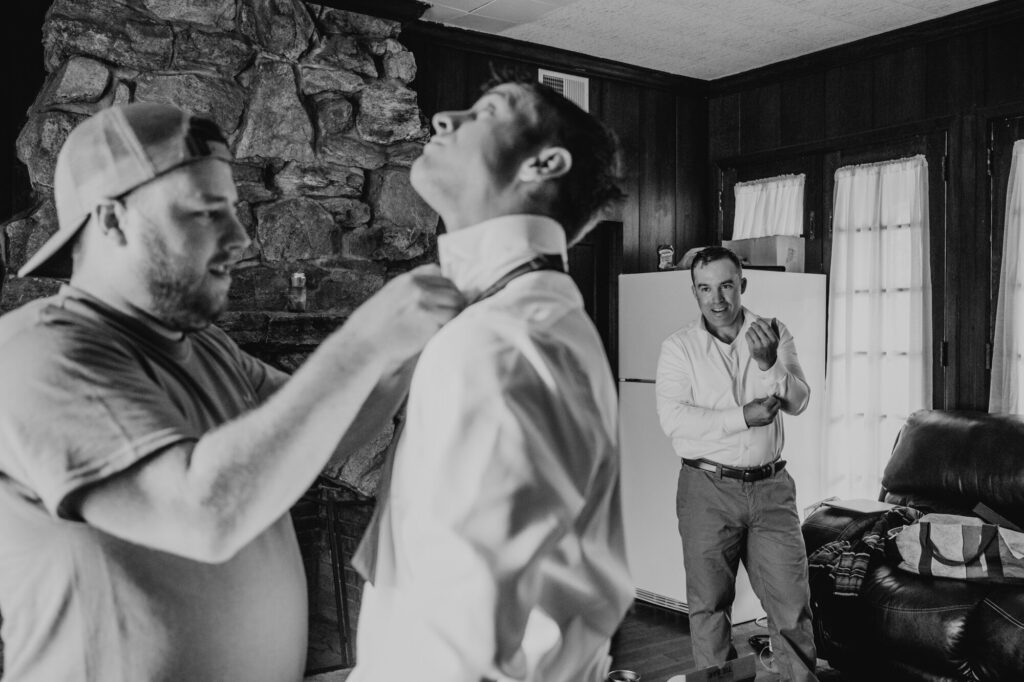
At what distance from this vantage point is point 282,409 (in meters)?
0.96

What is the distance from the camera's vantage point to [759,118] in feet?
18.7

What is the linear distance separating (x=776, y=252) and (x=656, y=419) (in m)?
1.18

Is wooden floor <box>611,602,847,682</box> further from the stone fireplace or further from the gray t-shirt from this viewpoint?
the gray t-shirt

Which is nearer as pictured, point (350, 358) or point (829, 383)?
point (350, 358)

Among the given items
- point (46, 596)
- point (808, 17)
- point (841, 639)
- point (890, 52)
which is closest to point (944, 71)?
point (890, 52)

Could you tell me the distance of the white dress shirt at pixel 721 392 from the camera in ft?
11.7

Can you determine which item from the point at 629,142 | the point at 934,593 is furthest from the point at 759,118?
the point at 934,593

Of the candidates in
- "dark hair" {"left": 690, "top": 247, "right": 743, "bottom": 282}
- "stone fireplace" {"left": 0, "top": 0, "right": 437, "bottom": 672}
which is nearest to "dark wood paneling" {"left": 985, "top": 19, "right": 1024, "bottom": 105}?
"dark hair" {"left": 690, "top": 247, "right": 743, "bottom": 282}

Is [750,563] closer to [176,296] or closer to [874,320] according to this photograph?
[874,320]

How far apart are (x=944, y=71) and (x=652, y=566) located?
296 cm

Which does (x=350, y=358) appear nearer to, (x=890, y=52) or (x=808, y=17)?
(x=808, y=17)

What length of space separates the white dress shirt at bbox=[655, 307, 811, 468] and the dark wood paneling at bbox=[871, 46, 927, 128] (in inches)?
73.0

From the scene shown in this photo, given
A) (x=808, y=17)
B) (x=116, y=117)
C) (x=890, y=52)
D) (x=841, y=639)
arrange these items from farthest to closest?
(x=890, y=52)
(x=808, y=17)
(x=841, y=639)
(x=116, y=117)

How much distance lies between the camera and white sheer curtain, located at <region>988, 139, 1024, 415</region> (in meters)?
4.45
